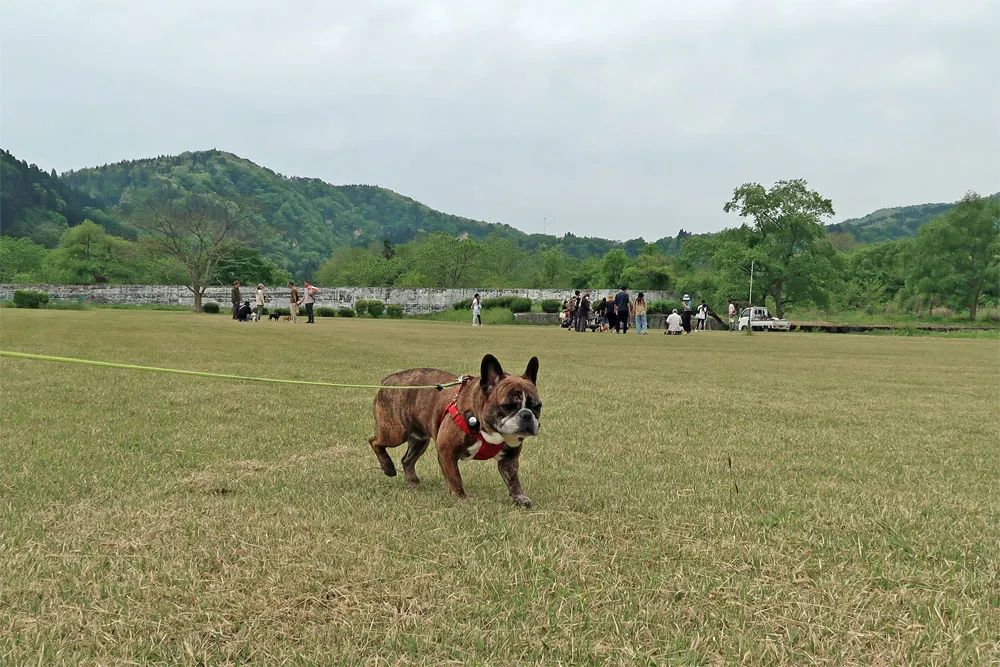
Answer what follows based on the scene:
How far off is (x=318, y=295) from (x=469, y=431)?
188 feet

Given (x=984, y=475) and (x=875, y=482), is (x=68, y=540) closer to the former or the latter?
(x=875, y=482)

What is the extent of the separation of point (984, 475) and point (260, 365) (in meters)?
10.5

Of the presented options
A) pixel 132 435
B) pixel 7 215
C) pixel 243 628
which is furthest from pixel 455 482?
pixel 7 215

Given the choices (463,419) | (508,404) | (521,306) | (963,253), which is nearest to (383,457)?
(463,419)

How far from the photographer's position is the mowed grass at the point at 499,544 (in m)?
2.19

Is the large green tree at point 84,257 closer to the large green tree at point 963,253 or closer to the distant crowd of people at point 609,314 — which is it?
the distant crowd of people at point 609,314

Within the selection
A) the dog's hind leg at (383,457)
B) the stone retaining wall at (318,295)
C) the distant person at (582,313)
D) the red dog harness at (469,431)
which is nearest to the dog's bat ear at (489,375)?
the red dog harness at (469,431)

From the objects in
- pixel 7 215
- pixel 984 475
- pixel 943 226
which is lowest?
pixel 984 475

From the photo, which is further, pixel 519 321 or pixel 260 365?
pixel 519 321

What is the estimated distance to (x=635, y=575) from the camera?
2.74 metres

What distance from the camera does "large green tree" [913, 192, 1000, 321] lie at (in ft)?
188

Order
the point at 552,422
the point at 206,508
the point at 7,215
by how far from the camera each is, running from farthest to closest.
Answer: the point at 7,215
the point at 552,422
the point at 206,508

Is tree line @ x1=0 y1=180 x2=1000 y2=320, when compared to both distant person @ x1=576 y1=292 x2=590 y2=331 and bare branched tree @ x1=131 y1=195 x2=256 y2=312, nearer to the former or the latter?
bare branched tree @ x1=131 y1=195 x2=256 y2=312

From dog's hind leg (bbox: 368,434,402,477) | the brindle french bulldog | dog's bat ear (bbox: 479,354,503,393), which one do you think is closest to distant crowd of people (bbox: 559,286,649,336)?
dog's hind leg (bbox: 368,434,402,477)
